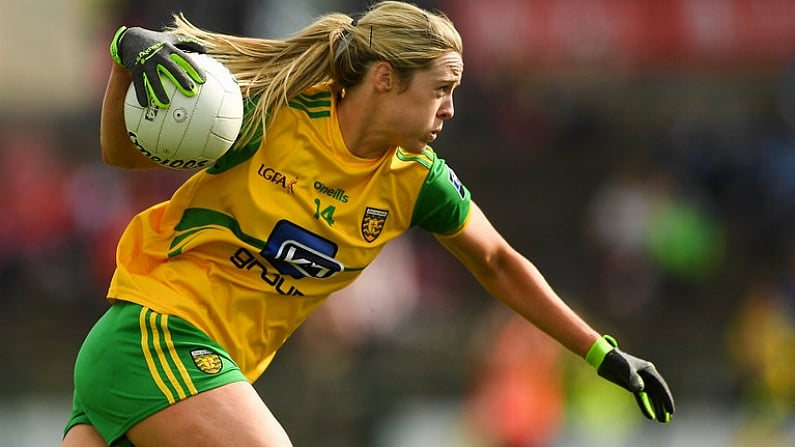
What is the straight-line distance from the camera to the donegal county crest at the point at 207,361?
15.4ft

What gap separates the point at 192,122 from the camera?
4.53 meters

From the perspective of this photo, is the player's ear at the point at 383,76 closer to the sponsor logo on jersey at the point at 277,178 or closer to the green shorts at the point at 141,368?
the sponsor logo on jersey at the point at 277,178

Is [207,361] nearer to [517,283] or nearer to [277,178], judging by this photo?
[277,178]

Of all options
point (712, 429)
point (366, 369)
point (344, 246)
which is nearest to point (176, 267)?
point (344, 246)

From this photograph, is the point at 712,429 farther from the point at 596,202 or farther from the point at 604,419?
the point at 596,202

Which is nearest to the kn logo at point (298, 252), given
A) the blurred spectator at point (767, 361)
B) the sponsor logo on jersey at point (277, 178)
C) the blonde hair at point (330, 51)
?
the sponsor logo on jersey at point (277, 178)

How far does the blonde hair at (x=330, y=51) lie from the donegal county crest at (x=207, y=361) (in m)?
0.68

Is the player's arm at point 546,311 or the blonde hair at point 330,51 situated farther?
the player's arm at point 546,311

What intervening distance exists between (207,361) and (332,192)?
27.8 inches

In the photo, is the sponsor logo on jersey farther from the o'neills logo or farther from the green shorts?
the green shorts

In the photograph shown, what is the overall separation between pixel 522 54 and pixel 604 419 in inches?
252

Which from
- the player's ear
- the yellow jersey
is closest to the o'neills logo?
the yellow jersey

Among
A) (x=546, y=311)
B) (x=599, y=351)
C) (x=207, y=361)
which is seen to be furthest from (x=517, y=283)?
(x=207, y=361)

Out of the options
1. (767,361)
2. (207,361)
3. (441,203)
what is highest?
(441,203)
